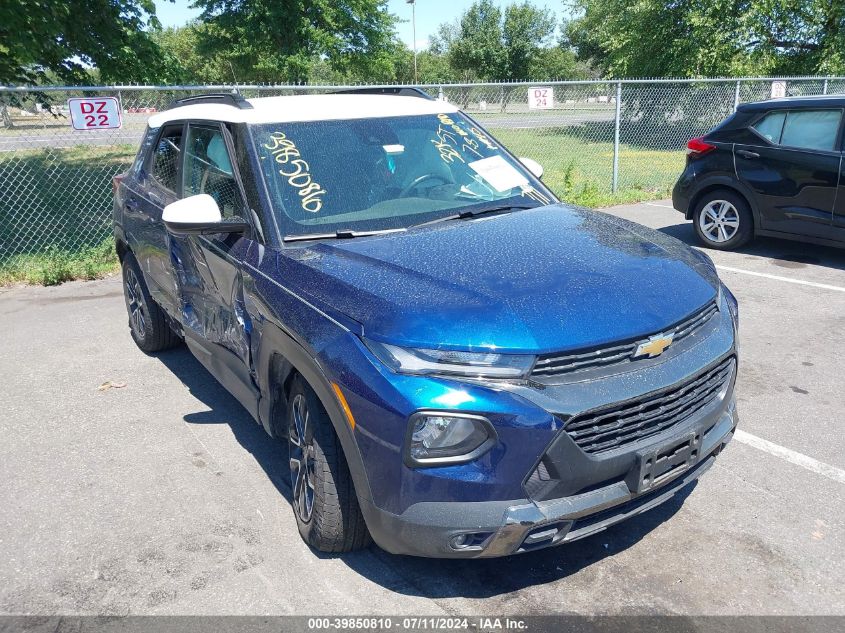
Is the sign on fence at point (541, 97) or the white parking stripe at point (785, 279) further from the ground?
the sign on fence at point (541, 97)

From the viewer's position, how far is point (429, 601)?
2.90 meters

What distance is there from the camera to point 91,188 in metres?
12.8

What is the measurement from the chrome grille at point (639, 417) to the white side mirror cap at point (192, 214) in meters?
1.93

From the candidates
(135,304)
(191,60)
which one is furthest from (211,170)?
(191,60)

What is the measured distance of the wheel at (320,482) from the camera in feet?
9.50

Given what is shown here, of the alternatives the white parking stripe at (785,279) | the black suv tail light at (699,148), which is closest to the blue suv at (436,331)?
the white parking stripe at (785,279)

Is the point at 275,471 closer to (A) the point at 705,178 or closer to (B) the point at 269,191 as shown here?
(B) the point at 269,191

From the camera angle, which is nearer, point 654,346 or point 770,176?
point 654,346

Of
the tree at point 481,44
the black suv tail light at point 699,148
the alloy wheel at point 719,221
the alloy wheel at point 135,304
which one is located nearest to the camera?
the alloy wheel at point 135,304

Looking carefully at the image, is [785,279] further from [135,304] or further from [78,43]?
[78,43]

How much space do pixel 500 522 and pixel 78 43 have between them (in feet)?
38.5

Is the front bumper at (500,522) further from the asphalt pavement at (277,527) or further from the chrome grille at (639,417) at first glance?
the asphalt pavement at (277,527)

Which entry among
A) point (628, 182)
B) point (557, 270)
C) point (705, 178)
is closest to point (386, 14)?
point (628, 182)

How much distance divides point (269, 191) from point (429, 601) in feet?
6.36
